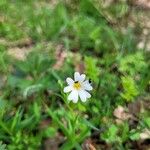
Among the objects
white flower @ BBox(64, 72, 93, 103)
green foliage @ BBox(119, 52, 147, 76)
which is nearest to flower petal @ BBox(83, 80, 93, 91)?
white flower @ BBox(64, 72, 93, 103)

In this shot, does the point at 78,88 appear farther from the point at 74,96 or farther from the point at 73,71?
the point at 73,71

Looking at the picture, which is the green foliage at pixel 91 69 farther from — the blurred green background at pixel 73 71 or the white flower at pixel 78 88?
the white flower at pixel 78 88

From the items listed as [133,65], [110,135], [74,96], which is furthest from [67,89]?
[133,65]

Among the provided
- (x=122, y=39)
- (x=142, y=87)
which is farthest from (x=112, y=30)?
(x=142, y=87)

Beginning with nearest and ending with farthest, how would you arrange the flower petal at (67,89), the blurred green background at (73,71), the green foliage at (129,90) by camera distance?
1. the flower petal at (67,89)
2. the blurred green background at (73,71)
3. the green foliage at (129,90)

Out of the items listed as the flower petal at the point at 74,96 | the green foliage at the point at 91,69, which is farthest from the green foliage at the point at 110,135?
the flower petal at the point at 74,96

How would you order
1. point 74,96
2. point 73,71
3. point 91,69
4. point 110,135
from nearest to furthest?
point 74,96 → point 110,135 → point 91,69 → point 73,71
